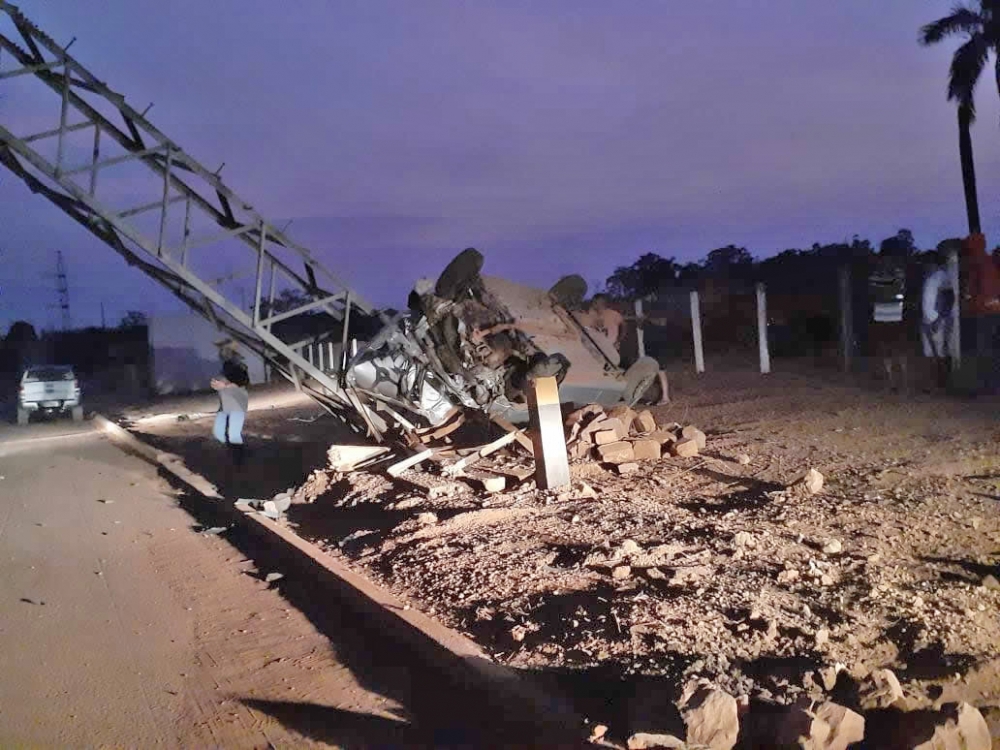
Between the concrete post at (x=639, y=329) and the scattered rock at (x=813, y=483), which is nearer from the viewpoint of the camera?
the scattered rock at (x=813, y=483)

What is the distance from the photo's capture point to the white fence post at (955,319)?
12117mm

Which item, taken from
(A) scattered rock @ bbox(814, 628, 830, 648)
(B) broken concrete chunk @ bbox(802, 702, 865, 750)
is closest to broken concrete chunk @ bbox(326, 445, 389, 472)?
(A) scattered rock @ bbox(814, 628, 830, 648)

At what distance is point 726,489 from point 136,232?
8.01 metres

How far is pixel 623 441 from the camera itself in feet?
31.5

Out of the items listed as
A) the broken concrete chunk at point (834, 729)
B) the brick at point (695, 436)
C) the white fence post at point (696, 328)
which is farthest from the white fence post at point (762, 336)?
the broken concrete chunk at point (834, 729)

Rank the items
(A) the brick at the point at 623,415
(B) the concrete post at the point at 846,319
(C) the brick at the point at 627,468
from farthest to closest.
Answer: (B) the concrete post at the point at 846,319
(A) the brick at the point at 623,415
(C) the brick at the point at 627,468

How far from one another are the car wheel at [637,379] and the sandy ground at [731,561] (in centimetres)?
163

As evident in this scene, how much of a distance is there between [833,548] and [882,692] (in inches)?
86.2

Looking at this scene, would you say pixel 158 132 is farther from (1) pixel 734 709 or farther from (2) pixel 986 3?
(2) pixel 986 3

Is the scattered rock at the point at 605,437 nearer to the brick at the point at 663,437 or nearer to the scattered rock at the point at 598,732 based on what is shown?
the brick at the point at 663,437

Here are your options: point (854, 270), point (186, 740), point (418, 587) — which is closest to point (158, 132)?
point (418, 587)

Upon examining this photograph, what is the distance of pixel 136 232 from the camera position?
1098cm

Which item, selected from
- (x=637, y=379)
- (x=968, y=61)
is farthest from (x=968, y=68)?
(x=637, y=379)

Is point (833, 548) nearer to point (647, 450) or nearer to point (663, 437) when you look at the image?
point (647, 450)
